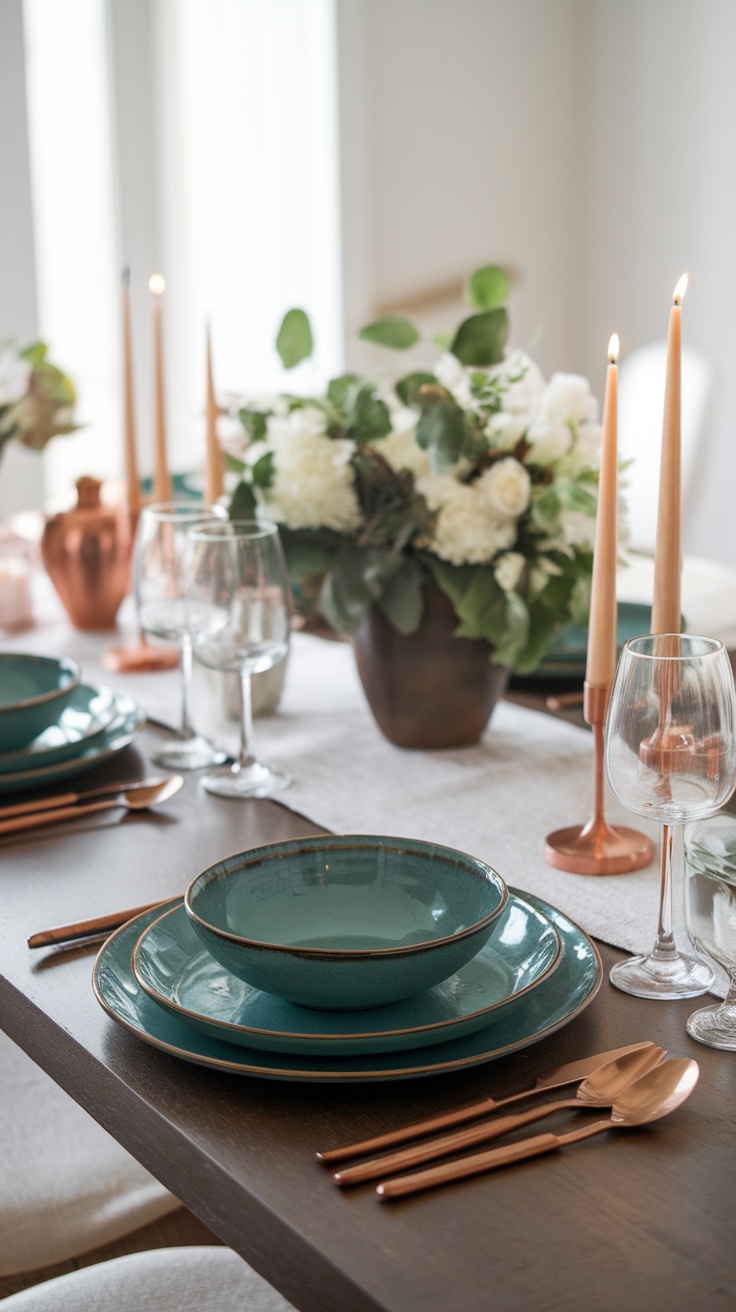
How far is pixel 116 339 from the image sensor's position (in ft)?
11.6

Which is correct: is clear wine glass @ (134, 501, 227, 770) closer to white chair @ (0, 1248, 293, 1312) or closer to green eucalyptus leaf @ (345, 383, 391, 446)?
green eucalyptus leaf @ (345, 383, 391, 446)

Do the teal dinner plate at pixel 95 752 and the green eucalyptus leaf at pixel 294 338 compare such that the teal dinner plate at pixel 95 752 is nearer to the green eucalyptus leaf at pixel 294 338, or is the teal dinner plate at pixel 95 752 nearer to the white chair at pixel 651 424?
the green eucalyptus leaf at pixel 294 338

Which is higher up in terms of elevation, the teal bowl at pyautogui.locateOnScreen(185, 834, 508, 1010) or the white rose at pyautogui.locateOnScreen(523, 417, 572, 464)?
the white rose at pyautogui.locateOnScreen(523, 417, 572, 464)

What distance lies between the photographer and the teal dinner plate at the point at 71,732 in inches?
44.6

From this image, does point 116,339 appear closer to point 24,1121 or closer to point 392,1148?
point 24,1121

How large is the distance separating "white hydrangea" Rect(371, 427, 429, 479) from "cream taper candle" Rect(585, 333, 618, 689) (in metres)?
0.25

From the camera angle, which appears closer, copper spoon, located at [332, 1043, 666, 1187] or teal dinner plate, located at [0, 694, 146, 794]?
copper spoon, located at [332, 1043, 666, 1187]

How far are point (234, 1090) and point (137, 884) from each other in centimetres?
30

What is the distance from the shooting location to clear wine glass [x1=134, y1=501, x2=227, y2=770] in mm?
1214

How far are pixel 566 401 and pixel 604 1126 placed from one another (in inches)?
26.0

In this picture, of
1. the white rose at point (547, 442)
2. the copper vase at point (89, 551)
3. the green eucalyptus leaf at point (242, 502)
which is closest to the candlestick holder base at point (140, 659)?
the copper vase at point (89, 551)

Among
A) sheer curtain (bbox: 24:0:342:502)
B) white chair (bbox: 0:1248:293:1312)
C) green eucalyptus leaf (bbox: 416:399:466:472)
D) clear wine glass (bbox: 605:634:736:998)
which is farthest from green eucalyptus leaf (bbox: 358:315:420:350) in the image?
sheer curtain (bbox: 24:0:342:502)

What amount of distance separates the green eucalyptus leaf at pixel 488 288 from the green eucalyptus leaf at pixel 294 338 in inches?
6.1

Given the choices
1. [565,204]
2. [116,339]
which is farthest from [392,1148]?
[565,204]
